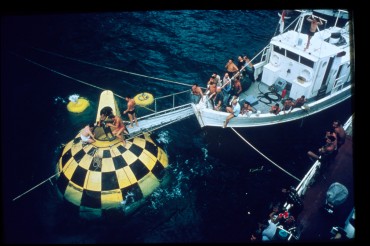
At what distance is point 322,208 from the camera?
10.6 meters

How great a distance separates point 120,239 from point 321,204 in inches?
308

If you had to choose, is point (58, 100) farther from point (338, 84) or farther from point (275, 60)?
point (338, 84)

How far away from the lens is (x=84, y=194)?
1110cm

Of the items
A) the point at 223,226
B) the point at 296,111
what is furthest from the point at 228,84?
the point at 223,226

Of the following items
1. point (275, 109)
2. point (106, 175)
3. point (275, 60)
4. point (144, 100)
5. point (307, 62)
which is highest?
point (307, 62)

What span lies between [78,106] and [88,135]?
5693 mm

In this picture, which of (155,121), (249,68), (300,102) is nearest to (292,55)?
(249,68)

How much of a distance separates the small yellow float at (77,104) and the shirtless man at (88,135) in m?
5.52

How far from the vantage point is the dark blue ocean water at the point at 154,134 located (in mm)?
12094

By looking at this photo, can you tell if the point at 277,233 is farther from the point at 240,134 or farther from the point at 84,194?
the point at 84,194

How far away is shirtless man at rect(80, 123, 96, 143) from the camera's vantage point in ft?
37.2

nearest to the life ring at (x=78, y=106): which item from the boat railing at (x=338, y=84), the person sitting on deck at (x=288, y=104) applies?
the person sitting on deck at (x=288, y=104)

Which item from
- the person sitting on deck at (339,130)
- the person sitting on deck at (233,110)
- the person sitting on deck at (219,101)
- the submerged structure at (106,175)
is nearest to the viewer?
the submerged structure at (106,175)

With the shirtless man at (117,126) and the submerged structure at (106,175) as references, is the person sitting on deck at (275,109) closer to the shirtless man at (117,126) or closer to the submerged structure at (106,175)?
the submerged structure at (106,175)
